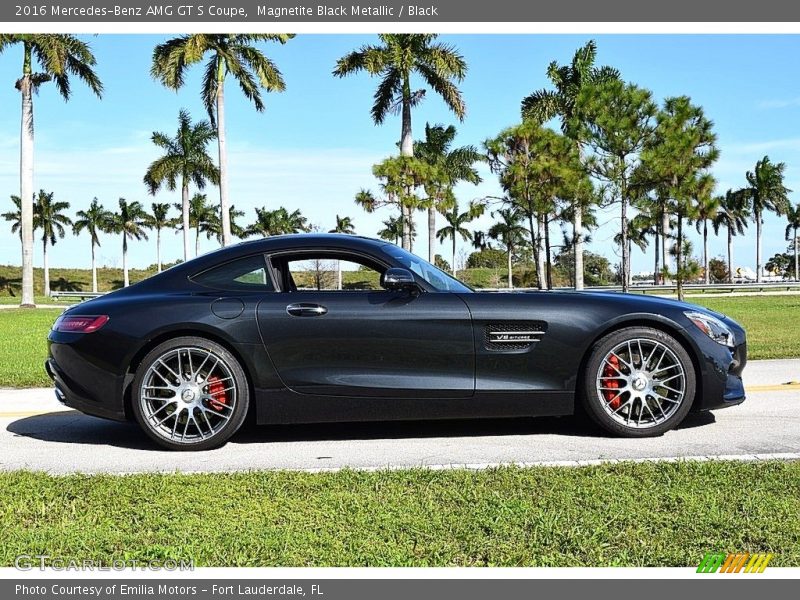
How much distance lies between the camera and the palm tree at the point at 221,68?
101ft

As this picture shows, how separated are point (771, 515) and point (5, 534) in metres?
3.31

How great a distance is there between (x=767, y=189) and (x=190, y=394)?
80.9 m

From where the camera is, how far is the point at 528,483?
13.0 feet

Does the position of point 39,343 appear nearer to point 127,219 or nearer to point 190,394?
point 190,394

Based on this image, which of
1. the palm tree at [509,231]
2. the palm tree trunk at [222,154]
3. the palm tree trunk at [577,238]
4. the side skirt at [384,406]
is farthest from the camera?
the palm tree at [509,231]

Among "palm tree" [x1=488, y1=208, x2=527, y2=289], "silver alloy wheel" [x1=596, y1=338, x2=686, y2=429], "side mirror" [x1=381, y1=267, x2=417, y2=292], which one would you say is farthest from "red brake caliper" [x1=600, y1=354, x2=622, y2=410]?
"palm tree" [x1=488, y1=208, x2=527, y2=289]

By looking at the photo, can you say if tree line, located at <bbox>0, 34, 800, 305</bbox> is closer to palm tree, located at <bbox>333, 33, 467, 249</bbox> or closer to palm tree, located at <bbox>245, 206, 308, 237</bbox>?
palm tree, located at <bbox>333, 33, 467, 249</bbox>

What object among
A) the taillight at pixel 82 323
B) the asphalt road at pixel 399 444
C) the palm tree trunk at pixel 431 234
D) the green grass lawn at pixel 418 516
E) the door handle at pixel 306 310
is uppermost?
the palm tree trunk at pixel 431 234

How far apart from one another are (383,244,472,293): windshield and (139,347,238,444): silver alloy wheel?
141 cm

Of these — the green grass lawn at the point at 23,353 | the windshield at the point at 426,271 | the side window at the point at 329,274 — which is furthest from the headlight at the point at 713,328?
the green grass lawn at the point at 23,353

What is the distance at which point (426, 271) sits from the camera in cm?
553

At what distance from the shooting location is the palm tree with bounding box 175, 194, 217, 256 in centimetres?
7381

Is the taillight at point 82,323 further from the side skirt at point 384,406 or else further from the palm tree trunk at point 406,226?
the palm tree trunk at point 406,226

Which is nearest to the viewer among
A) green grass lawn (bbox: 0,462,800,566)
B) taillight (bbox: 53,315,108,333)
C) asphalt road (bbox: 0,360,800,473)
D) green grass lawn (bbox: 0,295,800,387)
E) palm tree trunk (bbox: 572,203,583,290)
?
green grass lawn (bbox: 0,462,800,566)
